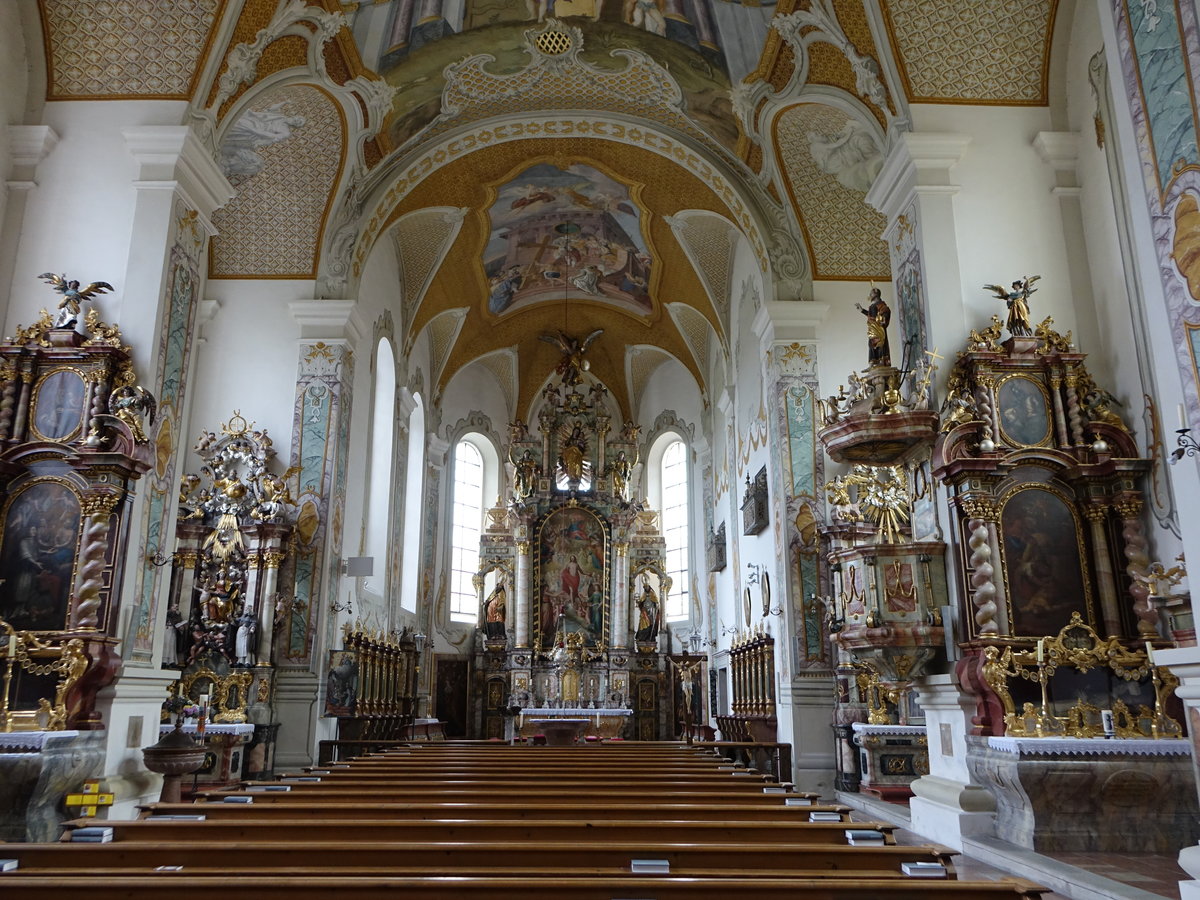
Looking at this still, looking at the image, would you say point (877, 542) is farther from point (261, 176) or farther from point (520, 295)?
point (520, 295)

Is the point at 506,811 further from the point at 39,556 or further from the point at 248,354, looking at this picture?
the point at 248,354

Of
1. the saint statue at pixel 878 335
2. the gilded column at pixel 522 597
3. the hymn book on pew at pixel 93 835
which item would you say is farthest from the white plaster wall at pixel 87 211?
the gilded column at pixel 522 597

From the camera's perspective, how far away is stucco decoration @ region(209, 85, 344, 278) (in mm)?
12578

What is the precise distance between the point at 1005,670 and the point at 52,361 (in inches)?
330

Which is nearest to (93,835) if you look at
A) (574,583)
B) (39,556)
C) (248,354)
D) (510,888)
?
(510,888)

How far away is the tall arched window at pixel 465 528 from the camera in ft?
77.8

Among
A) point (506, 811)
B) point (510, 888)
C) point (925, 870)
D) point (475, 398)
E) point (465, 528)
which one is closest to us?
point (510, 888)

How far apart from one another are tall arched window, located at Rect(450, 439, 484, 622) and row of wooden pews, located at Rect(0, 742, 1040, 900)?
16.9 meters

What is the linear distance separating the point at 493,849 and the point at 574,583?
1961 cm

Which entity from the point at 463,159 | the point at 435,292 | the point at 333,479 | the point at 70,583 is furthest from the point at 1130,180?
the point at 435,292

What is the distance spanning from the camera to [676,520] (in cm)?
2470

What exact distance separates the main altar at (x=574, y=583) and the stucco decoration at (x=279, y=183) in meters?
8.40

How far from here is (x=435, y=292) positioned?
63.5 feet

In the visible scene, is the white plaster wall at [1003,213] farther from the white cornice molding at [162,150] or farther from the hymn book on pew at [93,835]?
the hymn book on pew at [93,835]
